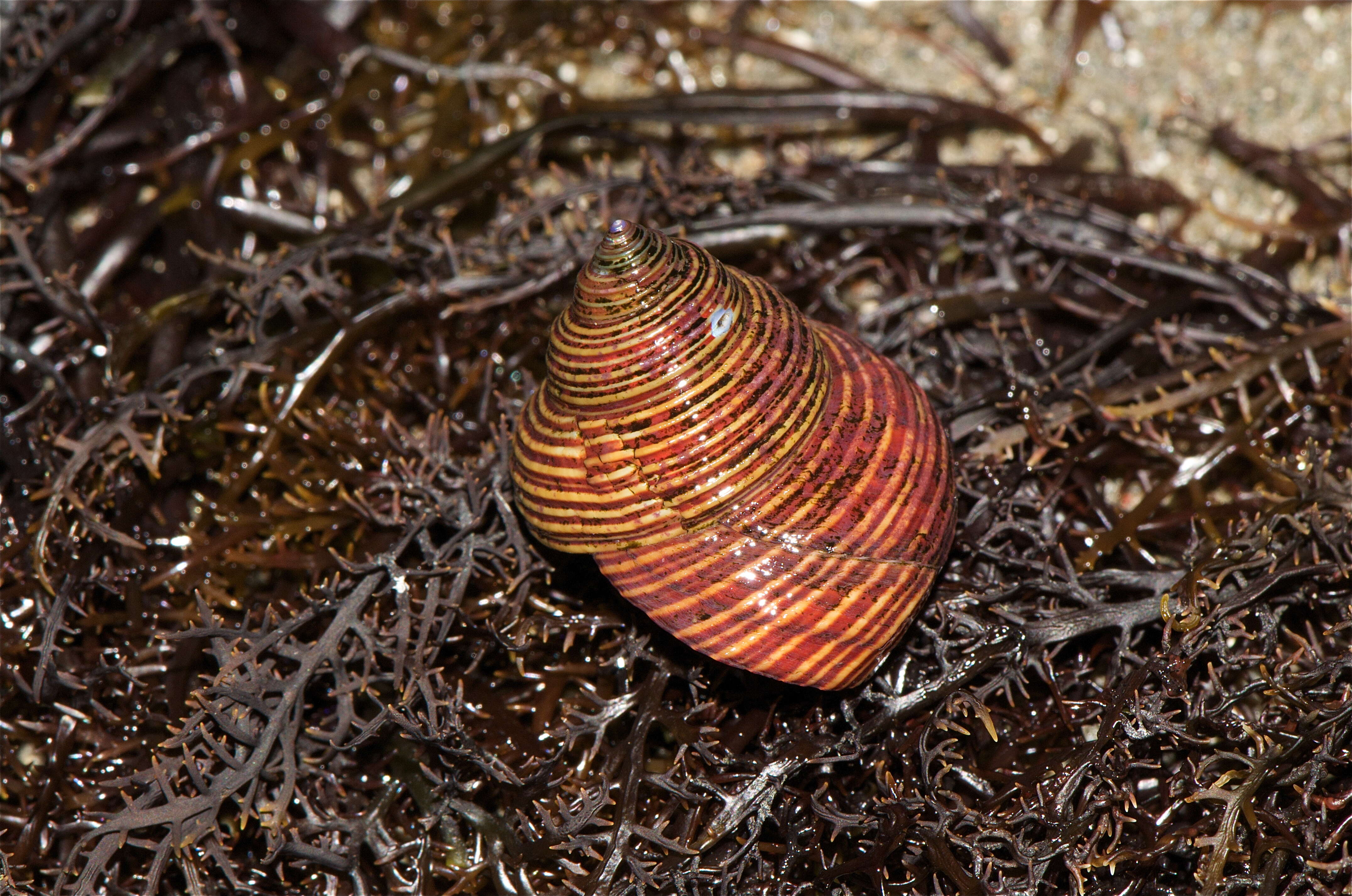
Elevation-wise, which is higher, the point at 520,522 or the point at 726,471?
the point at 726,471

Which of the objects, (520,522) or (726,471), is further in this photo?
(520,522)

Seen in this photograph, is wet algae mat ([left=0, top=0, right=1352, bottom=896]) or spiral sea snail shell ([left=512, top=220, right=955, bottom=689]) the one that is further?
wet algae mat ([left=0, top=0, right=1352, bottom=896])

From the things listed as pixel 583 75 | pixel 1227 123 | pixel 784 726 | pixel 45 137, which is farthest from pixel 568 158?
pixel 1227 123

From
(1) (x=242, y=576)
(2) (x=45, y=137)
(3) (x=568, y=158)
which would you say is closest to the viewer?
(1) (x=242, y=576)

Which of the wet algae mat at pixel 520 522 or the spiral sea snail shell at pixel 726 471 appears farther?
the wet algae mat at pixel 520 522

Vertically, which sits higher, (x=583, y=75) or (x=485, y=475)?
(x=583, y=75)

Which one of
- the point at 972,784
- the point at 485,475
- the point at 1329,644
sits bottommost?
the point at 972,784

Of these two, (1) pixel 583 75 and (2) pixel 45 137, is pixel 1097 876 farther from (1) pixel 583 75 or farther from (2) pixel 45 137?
(2) pixel 45 137

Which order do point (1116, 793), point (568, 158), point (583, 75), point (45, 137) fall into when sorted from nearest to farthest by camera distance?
point (1116, 793), point (45, 137), point (568, 158), point (583, 75)
